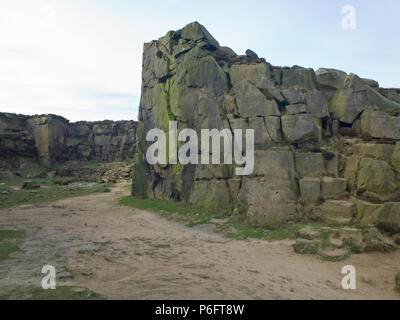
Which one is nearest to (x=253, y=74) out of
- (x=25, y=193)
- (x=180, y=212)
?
(x=180, y=212)

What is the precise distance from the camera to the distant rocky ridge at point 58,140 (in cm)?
4959

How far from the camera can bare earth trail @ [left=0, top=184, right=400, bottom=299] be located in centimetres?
790

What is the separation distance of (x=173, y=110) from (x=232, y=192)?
11137mm

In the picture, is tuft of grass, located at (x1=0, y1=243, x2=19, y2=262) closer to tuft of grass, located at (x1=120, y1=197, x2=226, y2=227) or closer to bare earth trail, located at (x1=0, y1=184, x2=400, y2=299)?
bare earth trail, located at (x1=0, y1=184, x2=400, y2=299)

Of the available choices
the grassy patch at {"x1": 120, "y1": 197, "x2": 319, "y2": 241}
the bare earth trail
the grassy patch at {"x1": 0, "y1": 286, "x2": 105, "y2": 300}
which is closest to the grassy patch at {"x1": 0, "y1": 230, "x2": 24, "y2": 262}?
the bare earth trail

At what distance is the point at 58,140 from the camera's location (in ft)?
181

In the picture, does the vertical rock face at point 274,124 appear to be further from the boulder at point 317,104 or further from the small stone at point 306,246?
the small stone at point 306,246

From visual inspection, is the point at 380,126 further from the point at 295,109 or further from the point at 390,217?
the point at 390,217

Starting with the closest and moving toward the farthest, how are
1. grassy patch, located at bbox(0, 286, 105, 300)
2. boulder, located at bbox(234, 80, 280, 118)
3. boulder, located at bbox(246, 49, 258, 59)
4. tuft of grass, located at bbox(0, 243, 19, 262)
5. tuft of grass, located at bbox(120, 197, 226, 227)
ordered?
grassy patch, located at bbox(0, 286, 105, 300) → tuft of grass, located at bbox(0, 243, 19, 262) → tuft of grass, located at bbox(120, 197, 226, 227) → boulder, located at bbox(234, 80, 280, 118) → boulder, located at bbox(246, 49, 258, 59)

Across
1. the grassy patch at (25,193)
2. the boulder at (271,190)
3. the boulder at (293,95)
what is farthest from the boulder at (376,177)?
the grassy patch at (25,193)

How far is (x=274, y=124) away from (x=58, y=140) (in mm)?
52396

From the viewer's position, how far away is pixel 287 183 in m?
16.7

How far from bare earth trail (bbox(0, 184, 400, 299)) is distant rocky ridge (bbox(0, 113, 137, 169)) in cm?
4036
